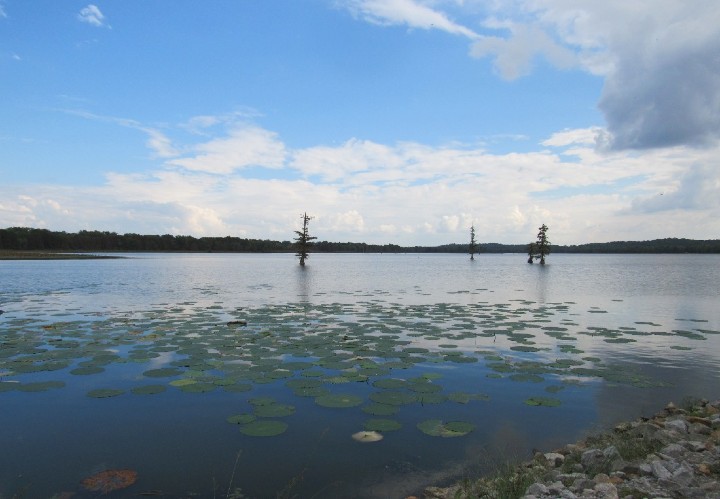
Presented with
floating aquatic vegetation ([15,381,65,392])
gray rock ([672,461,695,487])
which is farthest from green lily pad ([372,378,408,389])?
floating aquatic vegetation ([15,381,65,392])

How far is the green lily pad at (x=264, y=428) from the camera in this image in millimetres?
8266

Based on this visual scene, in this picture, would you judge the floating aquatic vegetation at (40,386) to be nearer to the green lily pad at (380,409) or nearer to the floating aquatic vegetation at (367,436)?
the green lily pad at (380,409)

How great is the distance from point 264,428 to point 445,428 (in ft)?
11.3

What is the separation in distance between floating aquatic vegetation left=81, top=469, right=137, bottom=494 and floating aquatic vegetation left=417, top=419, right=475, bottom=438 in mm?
4927

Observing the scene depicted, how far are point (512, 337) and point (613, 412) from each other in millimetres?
7796

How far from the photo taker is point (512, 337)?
57.2 feet

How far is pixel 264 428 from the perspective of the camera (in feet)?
27.8

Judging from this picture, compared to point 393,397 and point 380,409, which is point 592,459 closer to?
point 380,409

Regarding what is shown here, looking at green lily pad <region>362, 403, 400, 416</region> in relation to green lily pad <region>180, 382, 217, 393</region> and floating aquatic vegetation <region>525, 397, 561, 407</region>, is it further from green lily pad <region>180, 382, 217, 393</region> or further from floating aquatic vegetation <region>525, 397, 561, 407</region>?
green lily pad <region>180, 382, 217, 393</region>

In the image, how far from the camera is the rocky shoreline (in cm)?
549

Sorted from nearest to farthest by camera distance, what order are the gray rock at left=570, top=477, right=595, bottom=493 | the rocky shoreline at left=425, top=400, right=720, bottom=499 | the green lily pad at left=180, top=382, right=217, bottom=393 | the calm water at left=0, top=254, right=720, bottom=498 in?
1. the rocky shoreline at left=425, top=400, right=720, bottom=499
2. the gray rock at left=570, top=477, right=595, bottom=493
3. the calm water at left=0, top=254, right=720, bottom=498
4. the green lily pad at left=180, top=382, right=217, bottom=393

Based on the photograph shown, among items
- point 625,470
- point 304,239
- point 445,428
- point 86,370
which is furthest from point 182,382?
point 304,239

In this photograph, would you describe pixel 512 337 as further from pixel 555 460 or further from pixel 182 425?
pixel 182 425

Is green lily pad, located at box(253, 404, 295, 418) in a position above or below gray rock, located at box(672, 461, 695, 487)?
below
